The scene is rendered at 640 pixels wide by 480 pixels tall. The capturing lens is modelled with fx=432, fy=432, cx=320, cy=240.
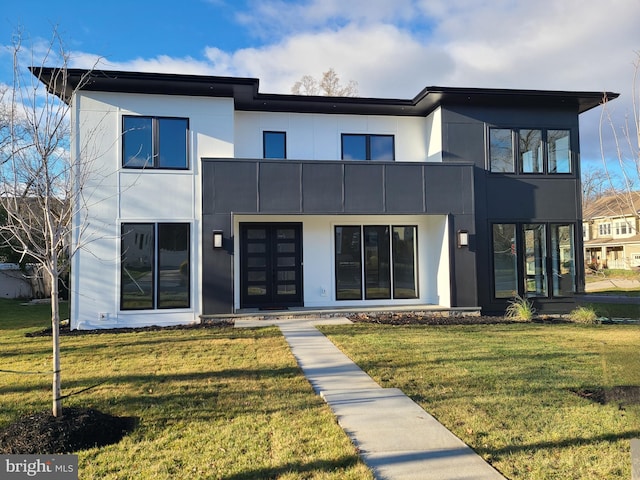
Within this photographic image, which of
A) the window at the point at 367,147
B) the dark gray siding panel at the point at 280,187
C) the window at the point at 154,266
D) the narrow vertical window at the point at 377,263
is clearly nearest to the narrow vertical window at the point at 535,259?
the narrow vertical window at the point at 377,263

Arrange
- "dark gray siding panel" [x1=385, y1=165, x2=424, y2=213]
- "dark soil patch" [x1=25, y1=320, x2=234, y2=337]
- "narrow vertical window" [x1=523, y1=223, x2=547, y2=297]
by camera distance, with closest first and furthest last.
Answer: "dark soil patch" [x1=25, y1=320, x2=234, y2=337]
"dark gray siding panel" [x1=385, y1=165, x2=424, y2=213]
"narrow vertical window" [x1=523, y1=223, x2=547, y2=297]

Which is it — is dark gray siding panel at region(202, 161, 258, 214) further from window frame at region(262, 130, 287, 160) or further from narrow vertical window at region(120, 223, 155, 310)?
narrow vertical window at region(120, 223, 155, 310)

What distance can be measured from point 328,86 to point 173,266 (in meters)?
18.6

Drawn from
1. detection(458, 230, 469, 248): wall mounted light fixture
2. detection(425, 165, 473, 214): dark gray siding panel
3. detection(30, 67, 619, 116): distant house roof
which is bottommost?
detection(458, 230, 469, 248): wall mounted light fixture

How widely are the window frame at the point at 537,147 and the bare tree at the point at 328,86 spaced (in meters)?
14.7

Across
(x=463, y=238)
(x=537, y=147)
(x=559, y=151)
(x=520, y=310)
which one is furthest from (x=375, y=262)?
(x=559, y=151)

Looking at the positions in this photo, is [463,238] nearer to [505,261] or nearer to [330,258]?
[505,261]

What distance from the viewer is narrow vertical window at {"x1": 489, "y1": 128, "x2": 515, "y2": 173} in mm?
13367

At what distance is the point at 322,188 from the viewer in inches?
471

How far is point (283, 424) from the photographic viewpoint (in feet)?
14.5

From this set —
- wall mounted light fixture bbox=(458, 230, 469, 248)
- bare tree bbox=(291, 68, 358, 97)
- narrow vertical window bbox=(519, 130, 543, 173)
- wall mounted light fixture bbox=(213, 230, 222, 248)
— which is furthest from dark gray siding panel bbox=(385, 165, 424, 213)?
bare tree bbox=(291, 68, 358, 97)

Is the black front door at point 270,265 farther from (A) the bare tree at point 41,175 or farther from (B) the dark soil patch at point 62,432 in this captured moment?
(B) the dark soil patch at point 62,432

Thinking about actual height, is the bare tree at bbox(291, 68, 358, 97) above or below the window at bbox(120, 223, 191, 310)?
above

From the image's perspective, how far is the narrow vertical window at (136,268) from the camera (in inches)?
450
